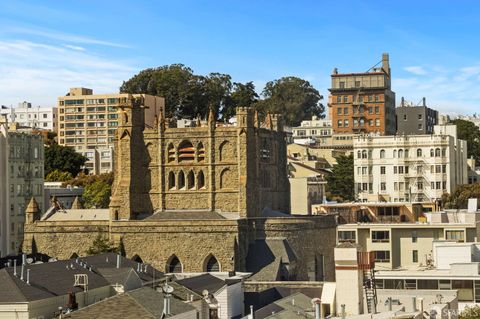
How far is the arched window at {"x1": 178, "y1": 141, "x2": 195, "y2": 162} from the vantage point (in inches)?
3986

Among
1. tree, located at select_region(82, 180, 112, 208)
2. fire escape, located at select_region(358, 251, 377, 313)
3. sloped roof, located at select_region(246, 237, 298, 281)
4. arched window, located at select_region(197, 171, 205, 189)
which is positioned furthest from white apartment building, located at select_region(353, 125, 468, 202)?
fire escape, located at select_region(358, 251, 377, 313)

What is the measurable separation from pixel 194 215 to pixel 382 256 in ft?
56.0

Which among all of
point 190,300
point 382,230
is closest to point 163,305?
point 190,300

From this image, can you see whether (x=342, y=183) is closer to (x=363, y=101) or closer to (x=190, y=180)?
(x=363, y=101)

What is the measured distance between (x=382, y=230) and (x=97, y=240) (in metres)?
25.1

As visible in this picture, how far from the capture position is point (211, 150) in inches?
3949

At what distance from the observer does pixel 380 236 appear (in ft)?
348

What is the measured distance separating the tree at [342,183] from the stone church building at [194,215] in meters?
53.3

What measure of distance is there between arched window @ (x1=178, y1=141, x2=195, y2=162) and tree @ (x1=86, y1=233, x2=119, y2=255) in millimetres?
9324

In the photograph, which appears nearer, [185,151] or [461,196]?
[185,151]

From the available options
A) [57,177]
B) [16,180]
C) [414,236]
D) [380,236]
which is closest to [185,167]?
[380,236]

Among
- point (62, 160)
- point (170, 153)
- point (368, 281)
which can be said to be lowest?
point (368, 281)

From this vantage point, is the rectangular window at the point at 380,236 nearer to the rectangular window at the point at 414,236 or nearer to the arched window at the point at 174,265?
the rectangular window at the point at 414,236

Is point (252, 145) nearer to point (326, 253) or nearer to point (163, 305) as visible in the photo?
point (326, 253)
